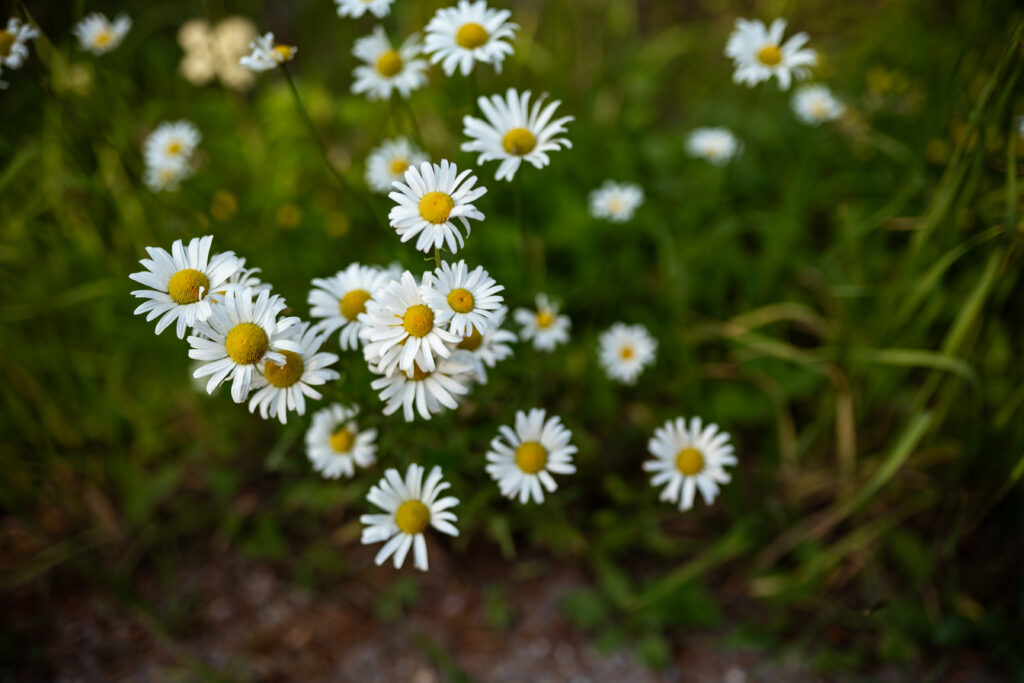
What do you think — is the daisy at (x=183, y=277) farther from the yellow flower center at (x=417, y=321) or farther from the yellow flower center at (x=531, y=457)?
the yellow flower center at (x=531, y=457)

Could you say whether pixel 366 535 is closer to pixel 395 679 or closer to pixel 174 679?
pixel 395 679

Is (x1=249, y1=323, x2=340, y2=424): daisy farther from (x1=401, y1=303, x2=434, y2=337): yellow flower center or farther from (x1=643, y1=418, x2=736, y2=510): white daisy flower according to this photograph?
(x1=643, y1=418, x2=736, y2=510): white daisy flower

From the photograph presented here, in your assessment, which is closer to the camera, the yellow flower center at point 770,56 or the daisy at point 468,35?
the daisy at point 468,35

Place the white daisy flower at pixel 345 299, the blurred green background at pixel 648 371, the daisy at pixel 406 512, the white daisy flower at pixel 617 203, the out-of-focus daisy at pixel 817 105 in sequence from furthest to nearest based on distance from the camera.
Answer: the out-of-focus daisy at pixel 817 105 → the white daisy flower at pixel 617 203 → the blurred green background at pixel 648 371 → the white daisy flower at pixel 345 299 → the daisy at pixel 406 512

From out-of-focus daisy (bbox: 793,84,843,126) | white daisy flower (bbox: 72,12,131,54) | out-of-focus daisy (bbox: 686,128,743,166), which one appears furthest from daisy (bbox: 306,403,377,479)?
out-of-focus daisy (bbox: 793,84,843,126)

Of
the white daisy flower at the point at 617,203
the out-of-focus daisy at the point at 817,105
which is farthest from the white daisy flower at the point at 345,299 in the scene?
the out-of-focus daisy at the point at 817,105

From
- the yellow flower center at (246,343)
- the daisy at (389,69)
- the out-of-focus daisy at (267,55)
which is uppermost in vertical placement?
the daisy at (389,69)

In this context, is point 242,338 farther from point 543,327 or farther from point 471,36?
point 471,36

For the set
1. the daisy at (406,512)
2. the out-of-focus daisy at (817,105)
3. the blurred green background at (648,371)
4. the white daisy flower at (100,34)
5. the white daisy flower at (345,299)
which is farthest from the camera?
the out-of-focus daisy at (817,105)
